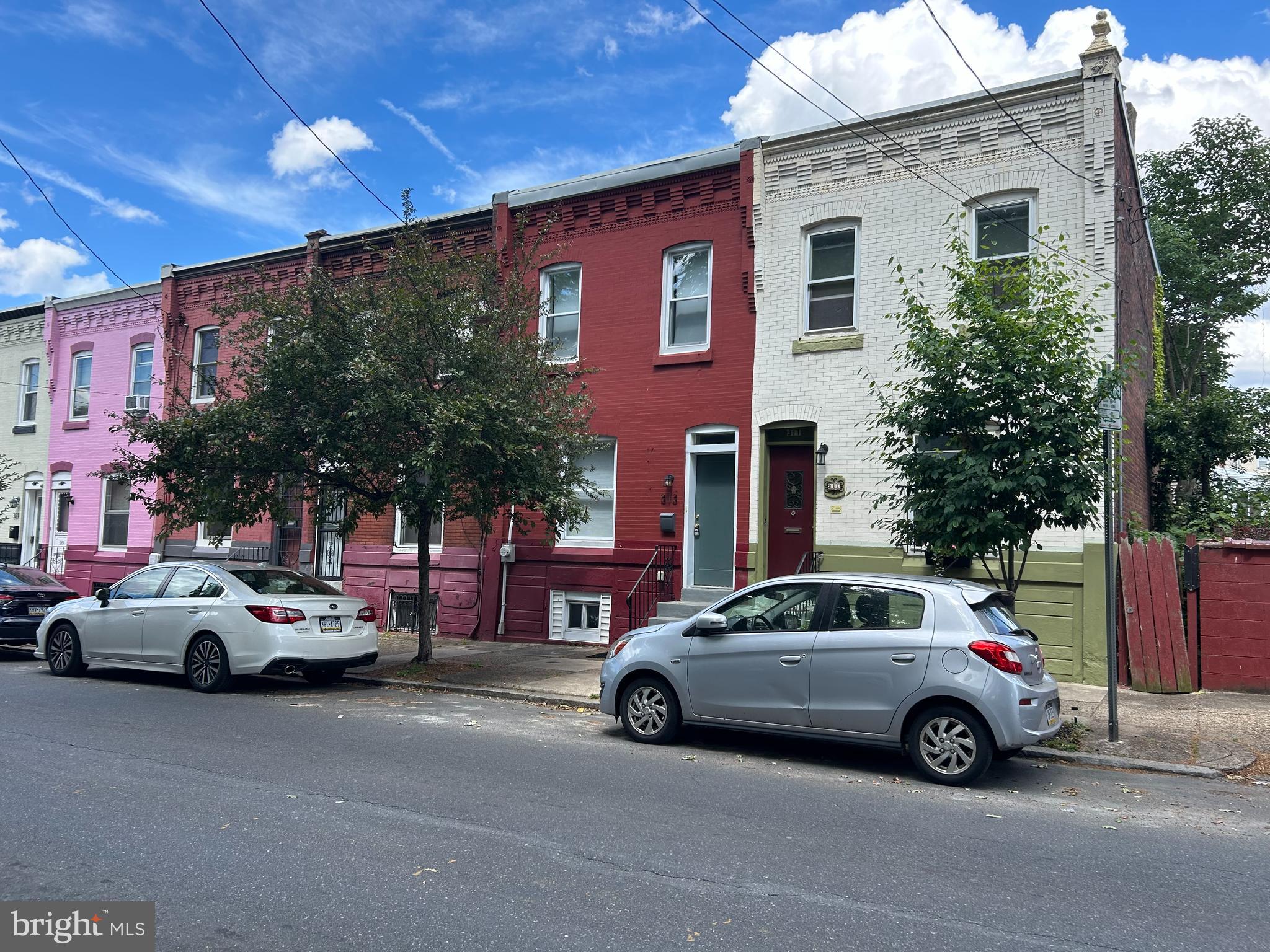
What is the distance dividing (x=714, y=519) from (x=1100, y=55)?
820 cm

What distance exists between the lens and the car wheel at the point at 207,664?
36.1 feet

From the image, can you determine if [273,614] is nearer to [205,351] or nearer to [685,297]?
[685,297]

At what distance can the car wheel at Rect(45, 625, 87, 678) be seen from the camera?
1244cm

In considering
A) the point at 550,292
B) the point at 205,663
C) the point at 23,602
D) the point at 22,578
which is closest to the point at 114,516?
the point at 22,578

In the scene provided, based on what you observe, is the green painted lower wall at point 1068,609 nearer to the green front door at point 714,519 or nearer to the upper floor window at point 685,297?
A: the green front door at point 714,519

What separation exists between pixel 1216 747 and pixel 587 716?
5835 millimetres

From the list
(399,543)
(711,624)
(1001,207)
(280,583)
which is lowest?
(711,624)

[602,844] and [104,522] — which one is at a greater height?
[104,522]

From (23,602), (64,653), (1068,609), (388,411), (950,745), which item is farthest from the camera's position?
(23,602)

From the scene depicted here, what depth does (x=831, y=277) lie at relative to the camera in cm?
1444

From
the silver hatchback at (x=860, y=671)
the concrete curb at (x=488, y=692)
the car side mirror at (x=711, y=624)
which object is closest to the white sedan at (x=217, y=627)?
the concrete curb at (x=488, y=692)

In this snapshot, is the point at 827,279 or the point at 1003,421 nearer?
the point at 1003,421

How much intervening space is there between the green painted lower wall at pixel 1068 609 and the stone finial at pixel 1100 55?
20.0ft

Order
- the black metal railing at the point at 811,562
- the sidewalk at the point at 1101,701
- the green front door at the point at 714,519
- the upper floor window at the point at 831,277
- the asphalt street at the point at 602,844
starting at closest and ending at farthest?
1. the asphalt street at the point at 602,844
2. the sidewalk at the point at 1101,701
3. the black metal railing at the point at 811,562
4. the upper floor window at the point at 831,277
5. the green front door at the point at 714,519
